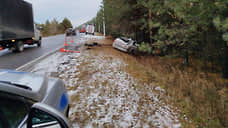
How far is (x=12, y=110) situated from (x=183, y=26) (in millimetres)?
9923

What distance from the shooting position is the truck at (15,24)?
10.4m

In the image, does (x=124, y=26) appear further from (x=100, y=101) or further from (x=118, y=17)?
(x=100, y=101)

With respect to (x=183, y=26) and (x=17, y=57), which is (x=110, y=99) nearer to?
(x=183, y=26)

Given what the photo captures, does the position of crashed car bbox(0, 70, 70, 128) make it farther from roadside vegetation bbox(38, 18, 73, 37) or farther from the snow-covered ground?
roadside vegetation bbox(38, 18, 73, 37)

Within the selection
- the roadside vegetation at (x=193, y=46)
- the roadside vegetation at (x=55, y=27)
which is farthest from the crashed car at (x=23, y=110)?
the roadside vegetation at (x=55, y=27)

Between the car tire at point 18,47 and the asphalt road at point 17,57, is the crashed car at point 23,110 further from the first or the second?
the car tire at point 18,47

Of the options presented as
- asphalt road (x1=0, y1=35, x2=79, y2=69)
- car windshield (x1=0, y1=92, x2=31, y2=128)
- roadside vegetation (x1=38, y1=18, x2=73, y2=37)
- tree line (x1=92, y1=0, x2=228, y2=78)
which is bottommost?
asphalt road (x1=0, y1=35, x2=79, y2=69)

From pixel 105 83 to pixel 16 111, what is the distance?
5.35 m

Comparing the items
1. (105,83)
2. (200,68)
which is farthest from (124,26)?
(105,83)

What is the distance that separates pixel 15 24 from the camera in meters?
11.5

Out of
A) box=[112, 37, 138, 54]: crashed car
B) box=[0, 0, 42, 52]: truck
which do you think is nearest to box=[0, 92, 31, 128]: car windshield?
box=[0, 0, 42, 52]: truck

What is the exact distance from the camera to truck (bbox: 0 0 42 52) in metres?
10.4

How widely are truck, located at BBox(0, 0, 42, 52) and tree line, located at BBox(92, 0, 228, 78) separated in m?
7.93

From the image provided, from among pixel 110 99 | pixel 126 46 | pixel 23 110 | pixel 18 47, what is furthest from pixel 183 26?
pixel 18 47
